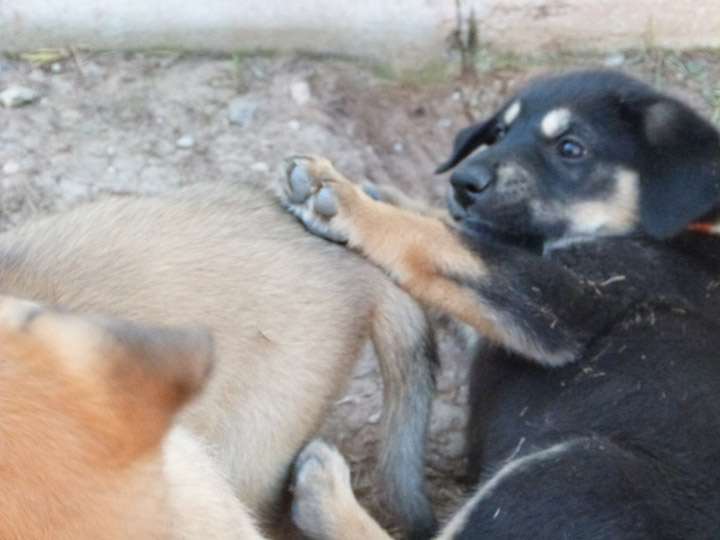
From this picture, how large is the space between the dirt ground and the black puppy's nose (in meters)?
0.78

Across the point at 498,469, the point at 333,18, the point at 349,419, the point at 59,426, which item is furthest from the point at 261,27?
the point at 59,426

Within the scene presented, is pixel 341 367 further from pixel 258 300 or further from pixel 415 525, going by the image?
pixel 415 525

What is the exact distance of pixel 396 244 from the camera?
8.63ft

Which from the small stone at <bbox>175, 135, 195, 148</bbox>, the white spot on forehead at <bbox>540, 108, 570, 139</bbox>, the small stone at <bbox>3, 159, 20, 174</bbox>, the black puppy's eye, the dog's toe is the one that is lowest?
the small stone at <bbox>3, 159, 20, 174</bbox>

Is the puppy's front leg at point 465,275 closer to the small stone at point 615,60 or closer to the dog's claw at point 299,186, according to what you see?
the dog's claw at point 299,186

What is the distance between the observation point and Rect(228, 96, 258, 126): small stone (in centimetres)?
401

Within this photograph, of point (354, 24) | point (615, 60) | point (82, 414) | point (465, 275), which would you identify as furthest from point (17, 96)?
point (82, 414)

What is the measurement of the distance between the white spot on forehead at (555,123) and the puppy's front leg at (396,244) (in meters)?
Answer: 0.57

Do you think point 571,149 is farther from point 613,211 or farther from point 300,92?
point 300,92

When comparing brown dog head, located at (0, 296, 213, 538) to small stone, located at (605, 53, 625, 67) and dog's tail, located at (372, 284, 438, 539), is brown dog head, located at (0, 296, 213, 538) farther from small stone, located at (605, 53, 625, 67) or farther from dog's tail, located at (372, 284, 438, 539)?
small stone, located at (605, 53, 625, 67)

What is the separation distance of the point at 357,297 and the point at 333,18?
211 cm

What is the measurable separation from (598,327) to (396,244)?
64 centimetres

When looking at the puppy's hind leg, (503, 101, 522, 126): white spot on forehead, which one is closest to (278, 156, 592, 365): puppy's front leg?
the puppy's hind leg

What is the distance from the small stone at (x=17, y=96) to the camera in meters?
3.98
